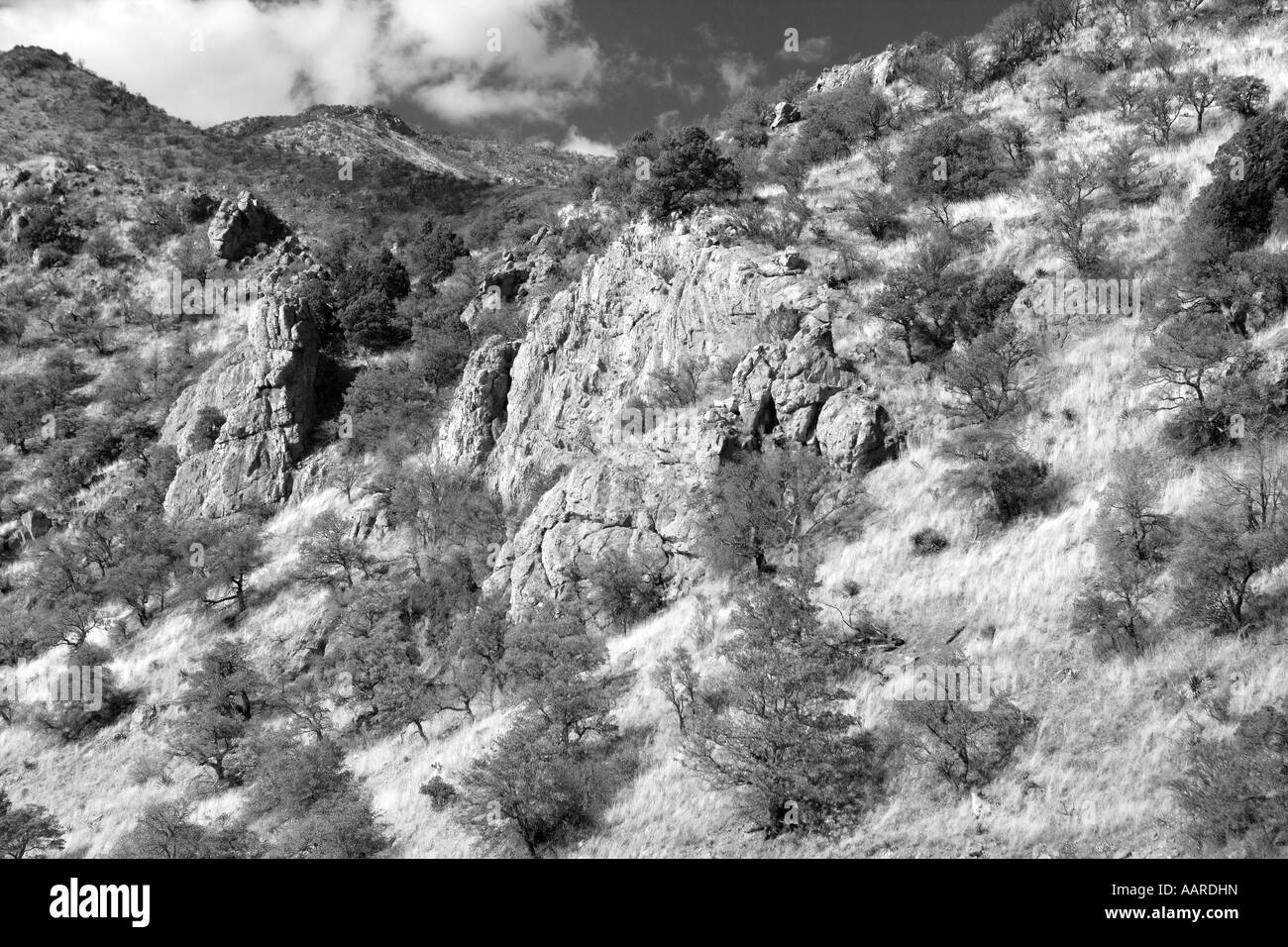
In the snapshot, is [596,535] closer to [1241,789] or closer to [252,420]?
[1241,789]

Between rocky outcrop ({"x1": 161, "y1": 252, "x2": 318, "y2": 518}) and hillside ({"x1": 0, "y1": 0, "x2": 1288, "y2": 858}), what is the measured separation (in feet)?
0.97

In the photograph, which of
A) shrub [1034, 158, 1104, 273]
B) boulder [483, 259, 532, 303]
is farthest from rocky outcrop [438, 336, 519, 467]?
shrub [1034, 158, 1104, 273]

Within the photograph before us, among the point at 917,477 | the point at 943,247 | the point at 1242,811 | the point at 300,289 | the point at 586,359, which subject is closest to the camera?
the point at 1242,811

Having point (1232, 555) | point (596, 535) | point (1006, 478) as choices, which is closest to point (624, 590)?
point (596, 535)

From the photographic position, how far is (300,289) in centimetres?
5406

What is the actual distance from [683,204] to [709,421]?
17206mm

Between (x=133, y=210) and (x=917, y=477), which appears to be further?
(x=133, y=210)

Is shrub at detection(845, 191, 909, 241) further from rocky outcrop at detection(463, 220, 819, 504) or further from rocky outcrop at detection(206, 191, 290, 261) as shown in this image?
rocky outcrop at detection(206, 191, 290, 261)

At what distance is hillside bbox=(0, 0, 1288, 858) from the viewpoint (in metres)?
16.8

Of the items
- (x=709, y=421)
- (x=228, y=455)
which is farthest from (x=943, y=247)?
(x=228, y=455)

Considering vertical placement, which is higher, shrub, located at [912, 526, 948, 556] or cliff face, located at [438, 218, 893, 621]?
cliff face, located at [438, 218, 893, 621]

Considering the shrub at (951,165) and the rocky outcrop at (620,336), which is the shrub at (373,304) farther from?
the shrub at (951,165)

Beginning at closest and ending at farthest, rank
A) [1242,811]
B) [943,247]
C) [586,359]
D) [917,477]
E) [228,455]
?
[1242,811] < [917,477] < [943,247] < [586,359] < [228,455]

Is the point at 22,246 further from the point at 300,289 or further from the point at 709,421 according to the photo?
the point at 709,421
